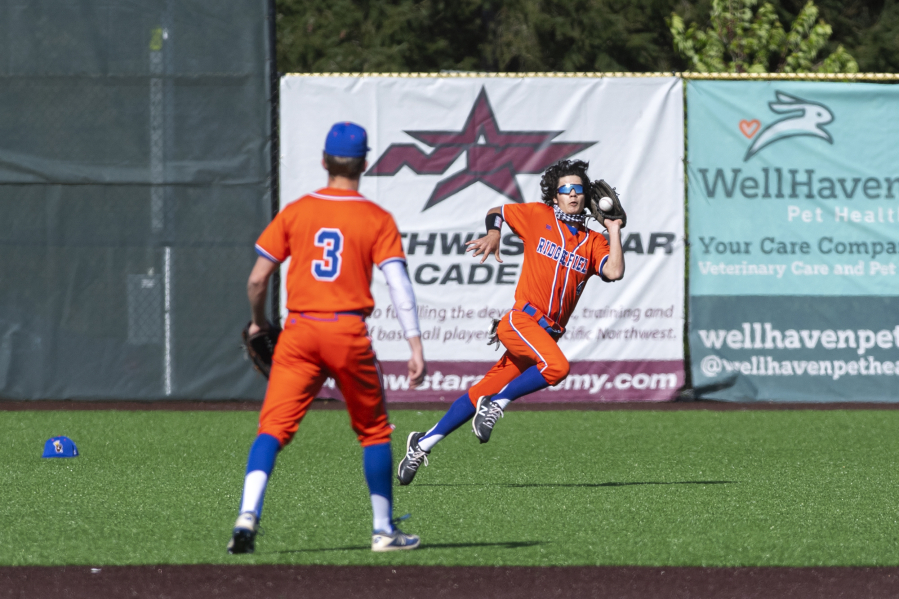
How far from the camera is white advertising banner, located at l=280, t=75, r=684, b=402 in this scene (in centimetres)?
1304

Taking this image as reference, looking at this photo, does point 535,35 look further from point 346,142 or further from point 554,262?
point 346,142

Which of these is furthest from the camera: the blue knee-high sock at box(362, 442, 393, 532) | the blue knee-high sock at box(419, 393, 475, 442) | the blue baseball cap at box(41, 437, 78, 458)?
the blue baseball cap at box(41, 437, 78, 458)

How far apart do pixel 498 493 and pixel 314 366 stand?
8.48 feet

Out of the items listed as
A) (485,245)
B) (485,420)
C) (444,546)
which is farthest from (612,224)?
(444,546)

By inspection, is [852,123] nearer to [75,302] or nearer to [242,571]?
[75,302]

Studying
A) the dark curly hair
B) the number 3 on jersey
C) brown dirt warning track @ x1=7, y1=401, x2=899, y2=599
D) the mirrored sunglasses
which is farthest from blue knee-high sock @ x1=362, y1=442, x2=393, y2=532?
the dark curly hair

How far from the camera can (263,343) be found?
225 inches

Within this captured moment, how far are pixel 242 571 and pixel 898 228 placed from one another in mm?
9831

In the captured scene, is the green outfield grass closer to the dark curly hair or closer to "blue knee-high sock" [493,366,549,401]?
"blue knee-high sock" [493,366,549,401]

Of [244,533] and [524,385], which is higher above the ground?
[524,385]

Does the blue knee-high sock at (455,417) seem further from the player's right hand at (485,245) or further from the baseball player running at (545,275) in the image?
the player's right hand at (485,245)

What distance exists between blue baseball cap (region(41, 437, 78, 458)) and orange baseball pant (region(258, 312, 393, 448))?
445 cm

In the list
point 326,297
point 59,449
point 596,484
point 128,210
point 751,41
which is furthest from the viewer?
point 751,41

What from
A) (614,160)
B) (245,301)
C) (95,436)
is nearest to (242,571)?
(95,436)
